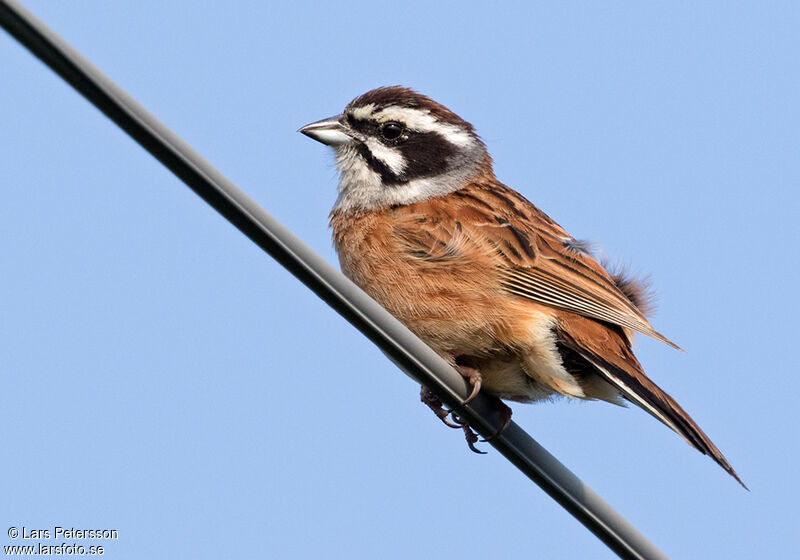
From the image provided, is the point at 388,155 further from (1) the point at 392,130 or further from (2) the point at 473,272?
(2) the point at 473,272

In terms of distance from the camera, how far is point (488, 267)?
6691 millimetres

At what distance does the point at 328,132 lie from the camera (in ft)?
25.3

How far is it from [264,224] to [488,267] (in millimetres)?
3062

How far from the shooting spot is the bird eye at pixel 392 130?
7.76 metres

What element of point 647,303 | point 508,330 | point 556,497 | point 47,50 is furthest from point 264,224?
point 647,303

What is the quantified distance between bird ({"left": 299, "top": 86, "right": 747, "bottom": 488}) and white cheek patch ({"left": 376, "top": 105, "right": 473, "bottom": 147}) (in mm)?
10

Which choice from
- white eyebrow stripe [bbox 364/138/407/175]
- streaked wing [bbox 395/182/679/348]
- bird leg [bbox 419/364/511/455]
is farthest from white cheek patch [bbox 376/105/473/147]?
bird leg [bbox 419/364/511/455]

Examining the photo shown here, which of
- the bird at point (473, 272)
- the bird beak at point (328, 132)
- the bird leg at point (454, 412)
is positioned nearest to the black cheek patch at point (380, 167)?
the bird at point (473, 272)

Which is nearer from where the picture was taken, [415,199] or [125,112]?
[125,112]

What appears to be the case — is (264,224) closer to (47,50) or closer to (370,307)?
(370,307)

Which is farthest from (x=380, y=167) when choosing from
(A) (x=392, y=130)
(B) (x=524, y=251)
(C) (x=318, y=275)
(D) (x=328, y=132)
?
(C) (x=318, y=275)

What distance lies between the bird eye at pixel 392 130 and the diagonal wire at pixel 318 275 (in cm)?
245

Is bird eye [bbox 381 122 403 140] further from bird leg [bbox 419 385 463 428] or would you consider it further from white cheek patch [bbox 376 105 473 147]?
bird leg [bbox 419 385 463 428]

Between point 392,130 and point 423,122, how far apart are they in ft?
0.82
